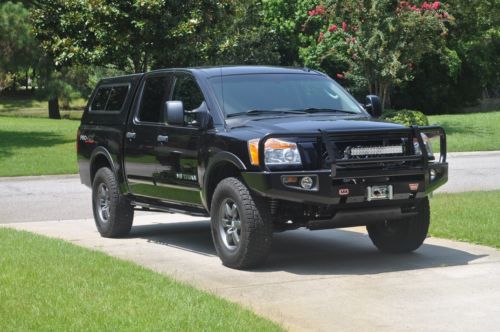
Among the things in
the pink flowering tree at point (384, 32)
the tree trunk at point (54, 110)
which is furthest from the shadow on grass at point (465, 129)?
the tree trunk at point (54, 110)

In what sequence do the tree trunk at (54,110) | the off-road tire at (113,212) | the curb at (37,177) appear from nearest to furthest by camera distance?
the off-road tire at (113,212) → the curb at (37,177) → the tree trunk at (54,110)

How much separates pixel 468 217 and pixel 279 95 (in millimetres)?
3429

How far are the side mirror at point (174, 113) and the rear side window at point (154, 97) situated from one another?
86 cm

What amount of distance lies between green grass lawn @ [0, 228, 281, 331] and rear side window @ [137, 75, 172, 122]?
6.85ft

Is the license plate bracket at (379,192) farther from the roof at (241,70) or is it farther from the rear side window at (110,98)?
the rear side window at (110,98)

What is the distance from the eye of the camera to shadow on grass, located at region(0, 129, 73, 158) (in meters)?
26.6

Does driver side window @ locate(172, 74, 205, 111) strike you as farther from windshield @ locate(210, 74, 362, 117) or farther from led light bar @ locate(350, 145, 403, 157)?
led light bar @ locate(350, 145, 403, 157)

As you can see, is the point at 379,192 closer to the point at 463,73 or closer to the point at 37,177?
the point at 37,177

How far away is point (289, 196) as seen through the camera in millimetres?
7992

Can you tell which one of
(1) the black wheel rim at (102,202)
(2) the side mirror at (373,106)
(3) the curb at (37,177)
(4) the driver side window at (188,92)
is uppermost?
(4) the driver side window at (188,92)

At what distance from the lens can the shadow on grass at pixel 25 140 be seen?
2663 centimetres

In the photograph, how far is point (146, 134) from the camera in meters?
10.2

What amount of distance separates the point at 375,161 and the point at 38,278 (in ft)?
10.3

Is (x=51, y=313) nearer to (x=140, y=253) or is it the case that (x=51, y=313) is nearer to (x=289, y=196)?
(x=289, y=196)
